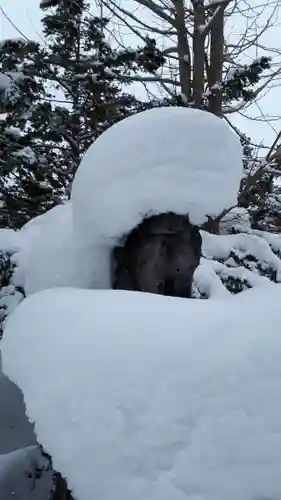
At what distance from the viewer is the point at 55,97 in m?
5.83

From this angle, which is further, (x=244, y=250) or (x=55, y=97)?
(x=55, y=97)

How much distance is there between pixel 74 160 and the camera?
5.89 meters

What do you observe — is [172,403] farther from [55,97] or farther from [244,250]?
[55,97]

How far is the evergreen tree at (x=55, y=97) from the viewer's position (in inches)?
212

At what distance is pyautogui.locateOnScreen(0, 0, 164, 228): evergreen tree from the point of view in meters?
5.38

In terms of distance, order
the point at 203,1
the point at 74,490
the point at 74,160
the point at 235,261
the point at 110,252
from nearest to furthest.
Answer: the point at 74,490 < the point at 110,252 < the point at 235,261 < the point at 74,160 < the point at 203,1

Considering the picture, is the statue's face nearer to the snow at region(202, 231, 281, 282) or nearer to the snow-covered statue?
the snow-covered statue

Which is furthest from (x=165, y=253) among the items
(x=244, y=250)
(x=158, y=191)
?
(x=244, y=250)

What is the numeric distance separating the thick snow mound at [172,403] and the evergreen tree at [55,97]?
13.8ft

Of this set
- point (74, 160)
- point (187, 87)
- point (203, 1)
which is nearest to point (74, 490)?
point (74, 160)

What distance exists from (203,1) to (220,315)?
23.4 ft

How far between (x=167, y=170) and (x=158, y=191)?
0.07m

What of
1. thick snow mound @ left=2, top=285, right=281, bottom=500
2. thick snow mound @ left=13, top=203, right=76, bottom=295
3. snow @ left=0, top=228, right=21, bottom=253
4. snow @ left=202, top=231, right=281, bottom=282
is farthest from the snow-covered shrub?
thick snow mound @ left=2, top=285, right=281, bottom=500

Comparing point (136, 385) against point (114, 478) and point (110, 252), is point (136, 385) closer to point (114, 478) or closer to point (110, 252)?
point (114, 478)
